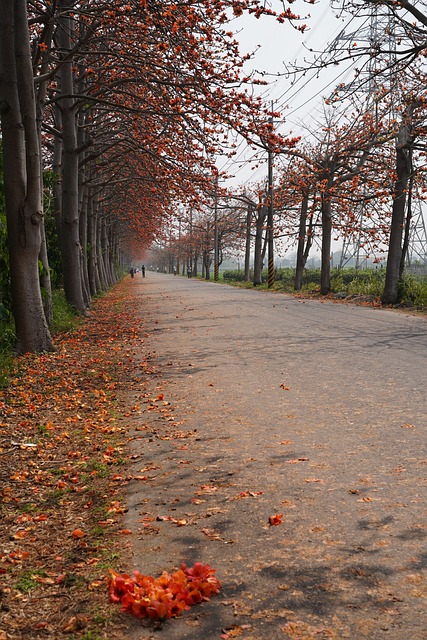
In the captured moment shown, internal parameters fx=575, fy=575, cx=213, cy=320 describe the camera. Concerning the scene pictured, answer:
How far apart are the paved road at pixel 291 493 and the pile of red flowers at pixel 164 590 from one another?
0.22ft

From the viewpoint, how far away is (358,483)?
4.09 m

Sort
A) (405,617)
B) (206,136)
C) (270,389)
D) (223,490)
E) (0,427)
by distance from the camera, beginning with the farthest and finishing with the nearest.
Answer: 1. (206,136)
2. (270,389)
3. (0,427)
4. (223,490)
5. (405,617)

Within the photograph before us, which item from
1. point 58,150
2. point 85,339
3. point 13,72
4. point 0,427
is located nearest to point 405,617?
point 0,427

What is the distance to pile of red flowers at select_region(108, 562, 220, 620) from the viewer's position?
8.63ft

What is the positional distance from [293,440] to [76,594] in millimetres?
2665

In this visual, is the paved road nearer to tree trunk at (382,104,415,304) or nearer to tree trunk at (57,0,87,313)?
tree trunk at (57,0,87,313)

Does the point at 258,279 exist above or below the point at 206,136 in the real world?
below

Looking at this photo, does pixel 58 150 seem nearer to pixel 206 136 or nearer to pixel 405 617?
pixel 206 136

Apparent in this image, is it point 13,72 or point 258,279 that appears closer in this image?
point 13,72

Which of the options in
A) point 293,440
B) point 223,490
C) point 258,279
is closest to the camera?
point 223,490

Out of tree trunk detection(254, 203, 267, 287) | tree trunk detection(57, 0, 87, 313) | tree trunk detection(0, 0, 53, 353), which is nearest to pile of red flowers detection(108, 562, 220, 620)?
tree trunk detection(0, 0, 53, 353)

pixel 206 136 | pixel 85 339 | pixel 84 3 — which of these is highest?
pixel 84 3

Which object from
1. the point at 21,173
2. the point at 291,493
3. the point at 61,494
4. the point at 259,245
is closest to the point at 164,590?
the point at 291,493

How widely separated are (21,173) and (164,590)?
826 cm
